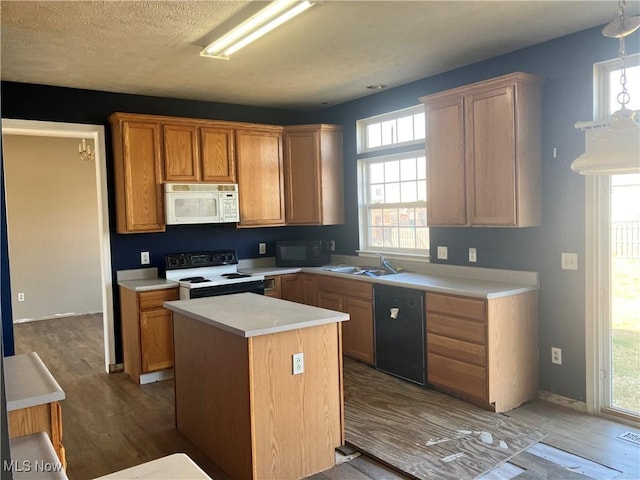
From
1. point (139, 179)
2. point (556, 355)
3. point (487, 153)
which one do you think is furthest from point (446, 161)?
point (139, 179)

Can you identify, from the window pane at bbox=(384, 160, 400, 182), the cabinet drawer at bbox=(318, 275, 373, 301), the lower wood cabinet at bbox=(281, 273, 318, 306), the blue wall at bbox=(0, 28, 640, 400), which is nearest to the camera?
the blue wall at bbox=(0, 28, 640, 400)

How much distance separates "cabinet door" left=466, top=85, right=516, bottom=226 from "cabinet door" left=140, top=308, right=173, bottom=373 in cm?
283

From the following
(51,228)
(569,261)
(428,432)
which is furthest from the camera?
(51,228)

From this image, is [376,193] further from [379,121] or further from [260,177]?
[260,177]

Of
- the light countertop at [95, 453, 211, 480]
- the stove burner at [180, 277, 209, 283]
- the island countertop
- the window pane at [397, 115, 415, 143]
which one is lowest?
the light countertop at [95, 453, 211, 480]

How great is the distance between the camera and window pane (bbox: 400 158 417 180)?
4.96 metres

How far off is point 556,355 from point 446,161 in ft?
5.56

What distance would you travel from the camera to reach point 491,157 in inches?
148

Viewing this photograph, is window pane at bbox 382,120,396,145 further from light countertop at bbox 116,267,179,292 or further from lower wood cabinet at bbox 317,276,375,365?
light countertop at bbox 116,267,179,292

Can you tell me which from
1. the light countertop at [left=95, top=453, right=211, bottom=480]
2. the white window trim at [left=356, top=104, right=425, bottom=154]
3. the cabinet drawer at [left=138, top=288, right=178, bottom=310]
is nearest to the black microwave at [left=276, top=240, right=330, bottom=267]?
the white window trim at [left=356, top=104, right=425, bottom=154]

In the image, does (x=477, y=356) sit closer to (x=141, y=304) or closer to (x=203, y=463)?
(x=203, y=463)

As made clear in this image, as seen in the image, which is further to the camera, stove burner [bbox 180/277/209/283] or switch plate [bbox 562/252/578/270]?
stove burner [bbox 180/277/209/283]

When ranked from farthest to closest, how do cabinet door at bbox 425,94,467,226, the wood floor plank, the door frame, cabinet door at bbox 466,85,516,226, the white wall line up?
the white wall → the door frame → cabinet door at bbox 425,94,467,226 → cabinet door at bbox 466,85,516,226 → the wood floor plank

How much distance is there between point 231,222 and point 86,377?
2.02m
